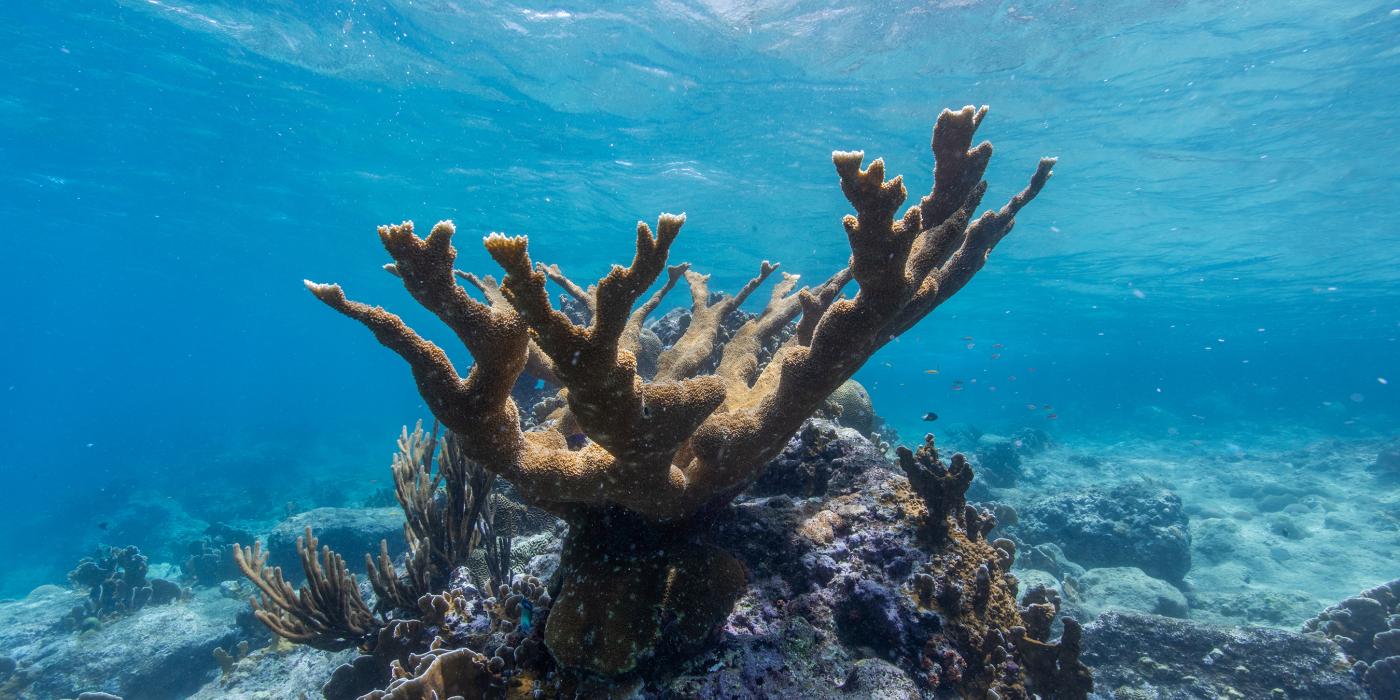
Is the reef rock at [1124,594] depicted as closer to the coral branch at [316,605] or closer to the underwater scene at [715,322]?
the underwater scene at [715,322]

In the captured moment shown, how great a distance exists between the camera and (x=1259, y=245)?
94.5ft

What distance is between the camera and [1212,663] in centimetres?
574

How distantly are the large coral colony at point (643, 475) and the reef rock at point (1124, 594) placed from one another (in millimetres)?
7328

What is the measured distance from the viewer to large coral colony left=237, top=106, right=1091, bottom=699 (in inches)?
89.3

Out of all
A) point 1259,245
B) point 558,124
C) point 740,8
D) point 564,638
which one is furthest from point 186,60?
point 1259,245

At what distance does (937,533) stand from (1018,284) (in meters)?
38.8

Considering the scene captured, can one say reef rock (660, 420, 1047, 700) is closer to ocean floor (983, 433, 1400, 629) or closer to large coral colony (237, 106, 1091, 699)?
large coral colony (237, 106, 1091, 699)

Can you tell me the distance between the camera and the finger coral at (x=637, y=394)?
2.18 meters

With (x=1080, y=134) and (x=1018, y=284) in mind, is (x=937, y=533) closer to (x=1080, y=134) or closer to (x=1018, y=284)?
(x=1080, y=134)

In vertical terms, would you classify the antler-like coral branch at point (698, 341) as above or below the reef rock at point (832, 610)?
above

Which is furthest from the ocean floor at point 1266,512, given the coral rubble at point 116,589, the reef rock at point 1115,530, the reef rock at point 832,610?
the coral rubble at point 116,589

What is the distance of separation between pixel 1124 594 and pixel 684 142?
18.4 m

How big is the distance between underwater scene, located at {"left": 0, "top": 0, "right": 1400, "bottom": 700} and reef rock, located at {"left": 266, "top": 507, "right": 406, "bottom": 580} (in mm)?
101

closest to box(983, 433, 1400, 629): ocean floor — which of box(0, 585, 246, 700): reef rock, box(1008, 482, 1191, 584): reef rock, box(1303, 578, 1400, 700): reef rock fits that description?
box(1008, 482, 1191, 584): reef rock
